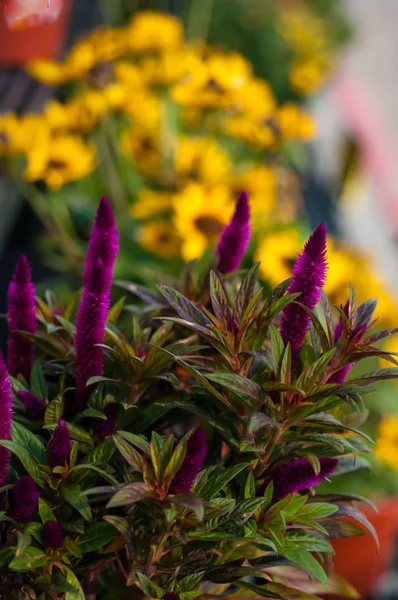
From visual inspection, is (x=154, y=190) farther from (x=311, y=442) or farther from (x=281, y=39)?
(x=281, y=39)

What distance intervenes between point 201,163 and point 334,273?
0.37 m

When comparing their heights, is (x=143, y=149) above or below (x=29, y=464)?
above

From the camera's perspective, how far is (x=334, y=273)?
1.21m

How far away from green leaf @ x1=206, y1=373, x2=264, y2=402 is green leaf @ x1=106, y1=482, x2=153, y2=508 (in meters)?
0.09

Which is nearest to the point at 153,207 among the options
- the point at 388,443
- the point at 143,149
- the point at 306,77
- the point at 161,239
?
the point at 161,239

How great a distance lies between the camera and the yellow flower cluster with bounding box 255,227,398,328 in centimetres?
118

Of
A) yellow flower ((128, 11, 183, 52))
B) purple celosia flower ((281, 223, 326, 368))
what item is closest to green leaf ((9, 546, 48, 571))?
purple celosia flower ((281, 223, 326, 368))

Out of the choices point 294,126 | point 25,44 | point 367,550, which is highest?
point 25,44

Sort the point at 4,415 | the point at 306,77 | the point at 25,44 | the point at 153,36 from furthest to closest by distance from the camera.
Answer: the point at 306,77
the point at 25,44
the point at 153,36
the point at 4,415

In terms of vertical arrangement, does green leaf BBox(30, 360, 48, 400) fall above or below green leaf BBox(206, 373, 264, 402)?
below

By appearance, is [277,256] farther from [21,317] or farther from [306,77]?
[306,77]

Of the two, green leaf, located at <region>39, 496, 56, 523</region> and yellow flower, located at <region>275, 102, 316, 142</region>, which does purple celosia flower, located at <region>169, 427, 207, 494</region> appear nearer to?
green leaf, located at <region>39, 496, 56, 523</region>

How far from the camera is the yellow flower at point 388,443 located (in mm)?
1236

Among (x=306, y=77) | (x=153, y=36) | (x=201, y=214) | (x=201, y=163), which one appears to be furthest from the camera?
(x=306, y=77)
